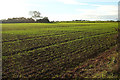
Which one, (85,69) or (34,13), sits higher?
(34,13)

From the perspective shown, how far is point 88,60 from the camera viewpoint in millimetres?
12891

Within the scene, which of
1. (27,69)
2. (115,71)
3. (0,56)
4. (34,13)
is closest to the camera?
(115,71)

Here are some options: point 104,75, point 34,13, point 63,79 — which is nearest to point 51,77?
point 63,79

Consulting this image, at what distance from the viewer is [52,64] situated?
11.6 m

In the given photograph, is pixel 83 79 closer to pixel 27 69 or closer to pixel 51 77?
pixel 51 77

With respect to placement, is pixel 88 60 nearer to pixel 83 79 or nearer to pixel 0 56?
pixel 83 79

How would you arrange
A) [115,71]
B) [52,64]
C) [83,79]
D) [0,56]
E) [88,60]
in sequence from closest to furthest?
[83,79], [115,71], [52,64], [88,60], [0,56]

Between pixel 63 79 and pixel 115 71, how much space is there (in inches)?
141

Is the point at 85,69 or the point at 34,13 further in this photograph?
the point at 34,13

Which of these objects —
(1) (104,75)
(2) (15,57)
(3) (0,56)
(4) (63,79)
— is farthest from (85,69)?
(3) (0,56)

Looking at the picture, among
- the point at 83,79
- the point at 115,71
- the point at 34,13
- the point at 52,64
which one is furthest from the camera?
the point at 34,13

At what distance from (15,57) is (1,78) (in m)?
4.27

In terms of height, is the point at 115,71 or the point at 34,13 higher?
the point at 34,13

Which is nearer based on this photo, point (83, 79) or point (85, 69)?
point (83, 79)
